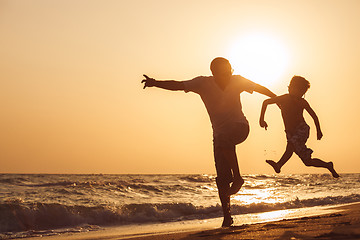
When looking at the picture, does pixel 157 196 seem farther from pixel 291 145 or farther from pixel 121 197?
pixel 291 145

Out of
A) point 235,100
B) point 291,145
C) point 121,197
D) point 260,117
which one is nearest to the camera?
point 235,100

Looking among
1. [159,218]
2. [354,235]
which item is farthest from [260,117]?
[159,218]

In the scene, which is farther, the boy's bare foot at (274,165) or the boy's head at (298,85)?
the boy's bare foot at (274,165)

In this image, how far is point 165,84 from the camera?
6.27 metres

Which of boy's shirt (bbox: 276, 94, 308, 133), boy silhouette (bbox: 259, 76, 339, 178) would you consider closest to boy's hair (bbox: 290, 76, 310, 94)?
boy silhouette (bbox: 259, 76, 339, 178)

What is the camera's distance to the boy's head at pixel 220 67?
21.3 feet

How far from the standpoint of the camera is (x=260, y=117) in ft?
23.4

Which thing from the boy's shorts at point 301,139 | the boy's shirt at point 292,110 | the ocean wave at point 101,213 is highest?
the boy's shirt at point 292,110

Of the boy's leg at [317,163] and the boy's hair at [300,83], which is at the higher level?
the boy's hair at [300,83]

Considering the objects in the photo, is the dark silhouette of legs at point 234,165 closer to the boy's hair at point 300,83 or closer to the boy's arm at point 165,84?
the boy's arm at point 165,84

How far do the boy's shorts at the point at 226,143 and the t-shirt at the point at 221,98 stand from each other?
2.7 inches

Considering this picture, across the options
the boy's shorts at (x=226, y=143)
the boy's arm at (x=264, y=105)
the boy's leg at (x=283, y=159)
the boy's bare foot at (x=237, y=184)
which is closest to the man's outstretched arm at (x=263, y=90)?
the boy's arm at (x=264, y=105)

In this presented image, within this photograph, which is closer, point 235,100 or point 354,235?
point 354,235

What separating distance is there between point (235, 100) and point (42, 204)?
10811 mm
